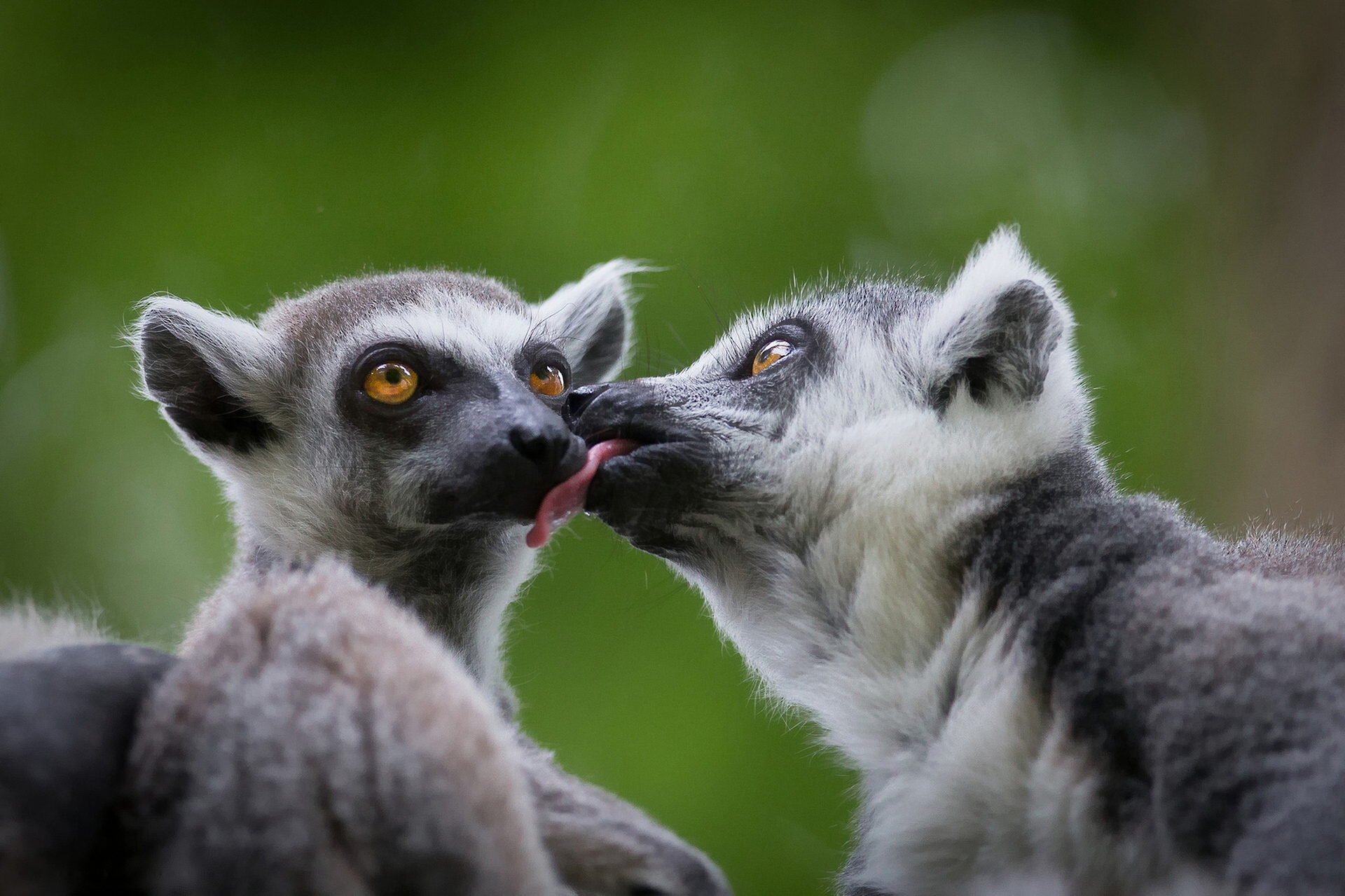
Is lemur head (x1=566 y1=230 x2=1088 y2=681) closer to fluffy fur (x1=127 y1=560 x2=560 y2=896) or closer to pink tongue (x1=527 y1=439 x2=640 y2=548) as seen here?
pink tongue (x1=527 y1=439 x2=640 y2=548)

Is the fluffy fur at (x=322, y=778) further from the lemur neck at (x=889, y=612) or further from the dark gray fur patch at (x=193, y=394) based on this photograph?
the dark gray fur patch at (x=193, y=394)

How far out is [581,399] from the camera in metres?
1.83

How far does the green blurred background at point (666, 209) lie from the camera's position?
9.86 feet

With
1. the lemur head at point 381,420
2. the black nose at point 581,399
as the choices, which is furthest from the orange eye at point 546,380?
the black nose at point 581,399

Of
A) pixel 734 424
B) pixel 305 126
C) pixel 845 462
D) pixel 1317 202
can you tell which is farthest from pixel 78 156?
pixel 1317 202

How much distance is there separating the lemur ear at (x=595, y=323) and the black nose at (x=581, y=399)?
21.5 inches

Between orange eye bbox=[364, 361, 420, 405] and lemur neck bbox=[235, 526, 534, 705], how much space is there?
282mm

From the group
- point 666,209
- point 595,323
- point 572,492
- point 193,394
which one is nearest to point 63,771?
point 572,492

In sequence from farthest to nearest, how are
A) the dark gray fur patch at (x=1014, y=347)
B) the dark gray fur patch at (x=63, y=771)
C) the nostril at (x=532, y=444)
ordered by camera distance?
the nostril at (x=532, y=444)
the dark gray fur patch at (x=1014, y=347)
the dark gray fur patch at (x=63, y=771)

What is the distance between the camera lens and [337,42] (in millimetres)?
3270

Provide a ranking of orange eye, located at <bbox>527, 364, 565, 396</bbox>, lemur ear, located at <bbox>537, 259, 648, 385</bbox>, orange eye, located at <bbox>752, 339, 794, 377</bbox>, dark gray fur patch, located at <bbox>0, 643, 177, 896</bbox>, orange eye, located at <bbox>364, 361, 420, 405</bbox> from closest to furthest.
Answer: dark gray fur patch, located at <bbox>0, 643, 177, 896</bbox>
orange eye, located at <bbox>752, 339, 794, 377</bbox>
orange eye, located at <bbox>364, 361, 420, 405</bbox>
orange eye, located at <bbox>527, 364, 565, 396</bbox>
lemur ear, located at <bbox>537, 259, 648, 385</bbox>

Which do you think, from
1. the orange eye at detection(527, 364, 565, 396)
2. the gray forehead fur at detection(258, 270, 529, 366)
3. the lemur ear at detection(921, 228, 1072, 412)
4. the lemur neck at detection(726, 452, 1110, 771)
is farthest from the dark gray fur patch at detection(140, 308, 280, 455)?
the lemur ear at detection(921, 228, 1072, 412)

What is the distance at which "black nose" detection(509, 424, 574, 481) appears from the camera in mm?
1732

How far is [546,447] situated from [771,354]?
44cm
